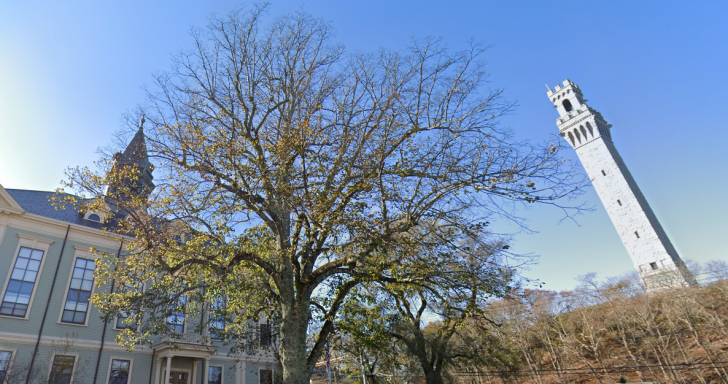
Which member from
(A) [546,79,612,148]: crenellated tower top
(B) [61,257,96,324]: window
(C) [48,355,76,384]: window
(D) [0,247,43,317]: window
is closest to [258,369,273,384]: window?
(C) [48,355,76,384]: window

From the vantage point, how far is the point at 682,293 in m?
33.3

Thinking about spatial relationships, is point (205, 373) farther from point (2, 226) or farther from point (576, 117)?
point (576, 117)

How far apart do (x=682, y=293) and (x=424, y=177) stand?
38.2 metres

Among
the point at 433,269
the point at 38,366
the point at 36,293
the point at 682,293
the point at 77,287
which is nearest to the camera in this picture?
the point at 433,269

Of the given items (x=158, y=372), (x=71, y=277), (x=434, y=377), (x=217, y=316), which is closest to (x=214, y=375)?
(x=158, y=372)

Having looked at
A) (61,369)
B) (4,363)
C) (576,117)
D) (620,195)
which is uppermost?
(576,117)

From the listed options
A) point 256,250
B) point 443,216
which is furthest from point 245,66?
point 443,216

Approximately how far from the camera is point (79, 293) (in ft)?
61.3

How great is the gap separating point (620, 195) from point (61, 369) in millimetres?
66483

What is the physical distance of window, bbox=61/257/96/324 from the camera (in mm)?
17984

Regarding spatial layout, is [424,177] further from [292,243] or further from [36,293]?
[36,293]

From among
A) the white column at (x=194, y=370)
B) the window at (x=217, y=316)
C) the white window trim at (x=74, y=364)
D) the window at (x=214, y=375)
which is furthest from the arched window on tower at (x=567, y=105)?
the white window trim at (x=74, y=364)

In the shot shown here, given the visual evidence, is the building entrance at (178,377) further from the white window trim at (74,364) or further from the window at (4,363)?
the window at (4,363)

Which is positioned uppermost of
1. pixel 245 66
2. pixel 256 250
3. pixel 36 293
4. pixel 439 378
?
pixel 245 66
